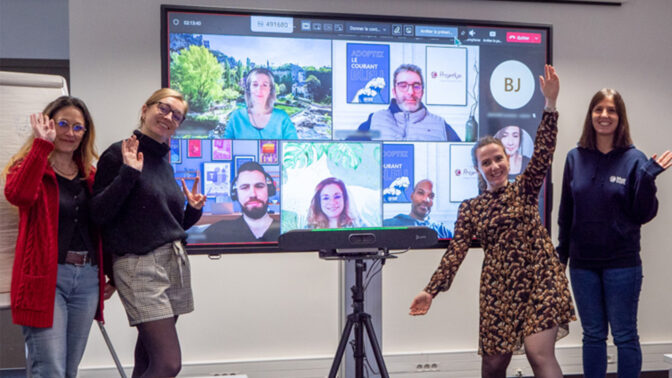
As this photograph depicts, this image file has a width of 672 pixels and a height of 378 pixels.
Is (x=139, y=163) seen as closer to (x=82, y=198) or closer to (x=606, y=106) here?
(x=82, y=198)

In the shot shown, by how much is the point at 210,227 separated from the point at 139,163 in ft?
2.63

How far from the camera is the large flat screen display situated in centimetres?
284

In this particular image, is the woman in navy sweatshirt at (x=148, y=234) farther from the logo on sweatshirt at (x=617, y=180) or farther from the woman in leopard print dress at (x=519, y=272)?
the logo on sweatshirt at (x=617, y=180)

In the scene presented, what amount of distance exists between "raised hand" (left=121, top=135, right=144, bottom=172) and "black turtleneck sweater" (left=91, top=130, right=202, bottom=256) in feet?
0.06

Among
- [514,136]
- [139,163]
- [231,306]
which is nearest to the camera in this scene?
[139,163]

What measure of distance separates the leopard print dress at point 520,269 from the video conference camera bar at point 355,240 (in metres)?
0.23

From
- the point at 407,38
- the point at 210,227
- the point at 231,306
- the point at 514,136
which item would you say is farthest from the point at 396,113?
the point at 231,306

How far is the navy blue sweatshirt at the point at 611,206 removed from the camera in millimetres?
2598

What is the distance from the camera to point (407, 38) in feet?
9.81

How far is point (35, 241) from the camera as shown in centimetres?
206

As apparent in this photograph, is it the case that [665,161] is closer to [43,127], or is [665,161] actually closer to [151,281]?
[151,281]

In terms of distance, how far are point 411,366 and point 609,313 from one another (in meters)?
1.45

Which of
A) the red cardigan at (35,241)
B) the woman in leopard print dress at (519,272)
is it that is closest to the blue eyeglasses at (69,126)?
the red cardigan at (35,241)

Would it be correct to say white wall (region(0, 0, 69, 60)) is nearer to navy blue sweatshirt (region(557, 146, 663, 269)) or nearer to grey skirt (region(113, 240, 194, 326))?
grey skirt (region(113, 240, 194, 326))
